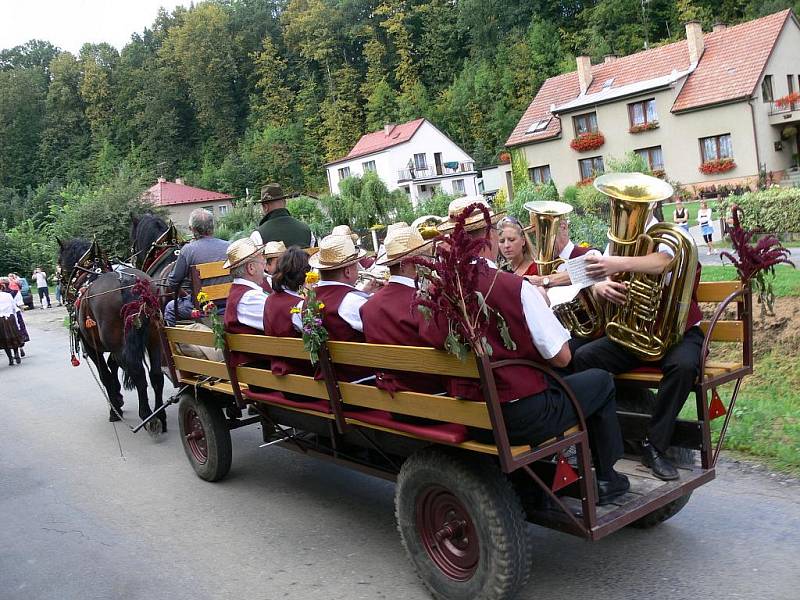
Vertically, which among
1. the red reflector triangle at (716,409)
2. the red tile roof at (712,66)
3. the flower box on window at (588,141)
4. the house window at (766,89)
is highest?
the red tile roof at (712,66)

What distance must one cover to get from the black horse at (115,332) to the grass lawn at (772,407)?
5.55 metres

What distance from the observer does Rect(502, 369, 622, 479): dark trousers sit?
3645 millimetres

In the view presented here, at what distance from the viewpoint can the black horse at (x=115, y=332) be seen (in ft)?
27.2

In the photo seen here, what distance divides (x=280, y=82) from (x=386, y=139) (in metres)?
32.8

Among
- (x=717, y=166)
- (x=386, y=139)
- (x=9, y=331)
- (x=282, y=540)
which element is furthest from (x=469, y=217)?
(x=386, y=139)

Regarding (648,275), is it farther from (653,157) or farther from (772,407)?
(653,157)

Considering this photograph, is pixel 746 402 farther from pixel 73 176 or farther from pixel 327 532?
pixel 73 176

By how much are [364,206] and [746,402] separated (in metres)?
34.5

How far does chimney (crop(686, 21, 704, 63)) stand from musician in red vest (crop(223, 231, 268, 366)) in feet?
128

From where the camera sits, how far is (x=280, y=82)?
3521 inches

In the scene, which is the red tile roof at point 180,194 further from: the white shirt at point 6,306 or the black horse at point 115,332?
the black horse at point 115,332

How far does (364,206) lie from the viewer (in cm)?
4050

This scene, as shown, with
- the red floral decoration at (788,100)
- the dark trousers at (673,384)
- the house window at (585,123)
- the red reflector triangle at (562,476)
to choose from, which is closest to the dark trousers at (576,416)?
the red reflector triangle at (562,476)

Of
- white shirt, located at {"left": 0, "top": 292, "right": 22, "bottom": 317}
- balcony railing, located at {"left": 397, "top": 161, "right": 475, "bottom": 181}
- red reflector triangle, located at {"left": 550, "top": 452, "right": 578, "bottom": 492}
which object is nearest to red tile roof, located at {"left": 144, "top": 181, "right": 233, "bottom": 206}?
balcony railing, located at {"left": 397, "top": 161, "right": 475, "bottom": 181}
